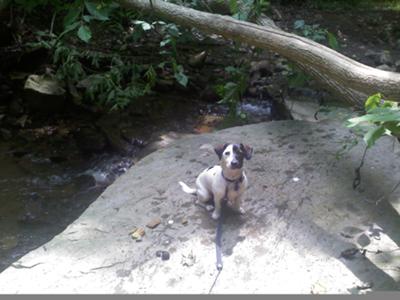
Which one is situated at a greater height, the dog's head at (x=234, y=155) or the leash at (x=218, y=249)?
the dog's head at (x=234, y=155)

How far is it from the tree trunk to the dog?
0.93 metres

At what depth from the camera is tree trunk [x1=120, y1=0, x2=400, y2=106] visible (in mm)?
2949

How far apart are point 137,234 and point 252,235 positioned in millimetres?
636

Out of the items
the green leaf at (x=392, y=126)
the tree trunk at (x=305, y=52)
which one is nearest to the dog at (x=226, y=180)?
the green leaf at (x=392, y=126)

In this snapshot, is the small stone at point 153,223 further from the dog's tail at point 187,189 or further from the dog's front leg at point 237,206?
the dog's front leg at point 237,206

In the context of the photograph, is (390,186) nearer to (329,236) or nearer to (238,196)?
(329,236)

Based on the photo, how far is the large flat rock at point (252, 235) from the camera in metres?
2.42

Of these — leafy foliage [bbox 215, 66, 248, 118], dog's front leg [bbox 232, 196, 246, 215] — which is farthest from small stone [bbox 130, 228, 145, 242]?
leafy foliage [bbox 215, 66, 248, 118]

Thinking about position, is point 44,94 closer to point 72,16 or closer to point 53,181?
point 53,181

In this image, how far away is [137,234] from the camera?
2.77 metres

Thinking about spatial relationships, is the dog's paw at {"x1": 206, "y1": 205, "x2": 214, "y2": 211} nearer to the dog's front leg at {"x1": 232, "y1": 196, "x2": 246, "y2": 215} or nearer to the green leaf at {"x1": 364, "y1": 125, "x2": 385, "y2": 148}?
the dog's front leg at {"x1": 232, "y1": 196, "x2": 246, "y2": 215}

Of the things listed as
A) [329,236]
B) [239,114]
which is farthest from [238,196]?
[239,114]

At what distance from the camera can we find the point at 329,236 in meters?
2.72

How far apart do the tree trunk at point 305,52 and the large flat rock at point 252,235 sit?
0.51 m
